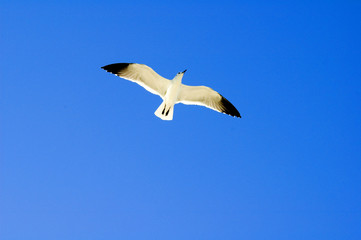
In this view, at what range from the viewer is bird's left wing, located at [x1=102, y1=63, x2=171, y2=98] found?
34.6 feet

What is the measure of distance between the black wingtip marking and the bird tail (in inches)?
55.0

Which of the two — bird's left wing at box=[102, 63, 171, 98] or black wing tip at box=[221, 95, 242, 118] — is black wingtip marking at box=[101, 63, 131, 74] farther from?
black wing tip at box=[221, 95, 242, 118]

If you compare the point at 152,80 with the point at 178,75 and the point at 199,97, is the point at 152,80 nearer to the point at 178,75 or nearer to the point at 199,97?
the point at 178,75

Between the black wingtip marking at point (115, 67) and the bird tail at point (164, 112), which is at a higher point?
the black wingtip marking at point (115, 67)

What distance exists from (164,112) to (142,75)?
3.83ft

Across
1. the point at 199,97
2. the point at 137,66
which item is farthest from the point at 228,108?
the point at 137,66

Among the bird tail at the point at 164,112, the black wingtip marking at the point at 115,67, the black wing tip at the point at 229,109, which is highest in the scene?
the black wing tip at the point at 229,109

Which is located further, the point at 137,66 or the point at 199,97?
the point at 199,97

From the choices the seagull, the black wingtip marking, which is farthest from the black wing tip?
the black wingtip marking

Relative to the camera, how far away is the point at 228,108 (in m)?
11.5

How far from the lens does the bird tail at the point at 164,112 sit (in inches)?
414

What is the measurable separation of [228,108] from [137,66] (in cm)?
285

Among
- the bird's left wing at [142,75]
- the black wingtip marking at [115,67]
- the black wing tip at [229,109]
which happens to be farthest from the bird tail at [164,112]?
the black wing tip at [229,109]

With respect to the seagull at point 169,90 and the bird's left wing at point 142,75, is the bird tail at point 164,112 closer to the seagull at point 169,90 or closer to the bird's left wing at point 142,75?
the seagull at point 169,90
